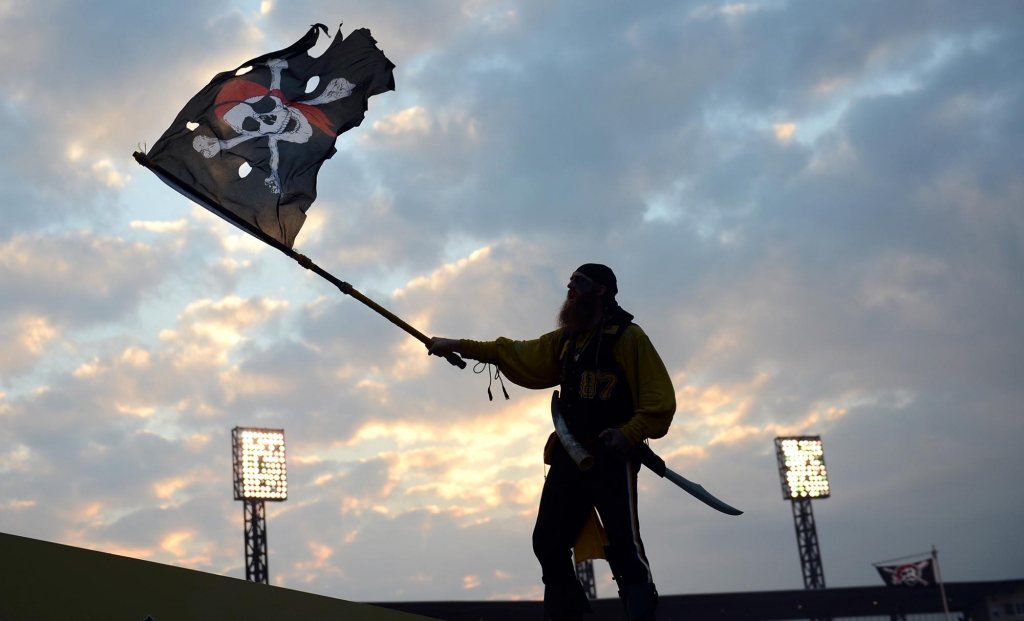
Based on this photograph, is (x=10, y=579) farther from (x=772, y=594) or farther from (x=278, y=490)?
(x=772, y=594)

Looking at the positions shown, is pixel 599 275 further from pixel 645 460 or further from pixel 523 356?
pixel 645 460

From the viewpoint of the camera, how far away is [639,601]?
13.1 feet

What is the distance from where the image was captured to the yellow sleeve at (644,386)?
4.19 metres

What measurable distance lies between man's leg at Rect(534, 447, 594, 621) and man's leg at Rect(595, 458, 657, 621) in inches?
4.0

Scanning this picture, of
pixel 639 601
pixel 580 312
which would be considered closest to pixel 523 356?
pixel 580 312

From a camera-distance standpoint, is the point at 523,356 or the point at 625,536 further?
the point at 523,356

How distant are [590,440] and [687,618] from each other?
28.9 m

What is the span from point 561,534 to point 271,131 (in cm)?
271

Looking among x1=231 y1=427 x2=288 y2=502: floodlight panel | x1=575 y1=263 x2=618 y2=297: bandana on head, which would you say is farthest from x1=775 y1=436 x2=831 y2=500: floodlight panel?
x1=575 y1=263 x2=618 y2=297: bandana on head

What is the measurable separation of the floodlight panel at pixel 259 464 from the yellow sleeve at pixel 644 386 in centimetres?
2570

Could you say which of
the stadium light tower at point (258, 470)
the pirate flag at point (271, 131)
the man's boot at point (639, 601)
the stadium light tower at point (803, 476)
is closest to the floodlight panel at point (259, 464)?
the stadium light tower at point (258, 470)

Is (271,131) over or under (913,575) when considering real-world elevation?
over

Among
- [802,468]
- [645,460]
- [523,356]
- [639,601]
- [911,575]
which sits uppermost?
[802,468]

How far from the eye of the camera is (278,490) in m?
29.7
